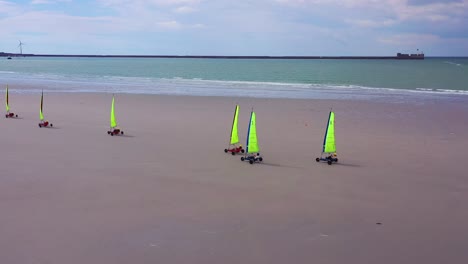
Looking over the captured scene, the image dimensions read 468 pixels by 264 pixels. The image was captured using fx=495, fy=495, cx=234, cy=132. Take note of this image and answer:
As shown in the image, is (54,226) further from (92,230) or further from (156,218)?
(156,218)

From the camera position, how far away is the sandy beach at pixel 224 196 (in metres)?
9.38

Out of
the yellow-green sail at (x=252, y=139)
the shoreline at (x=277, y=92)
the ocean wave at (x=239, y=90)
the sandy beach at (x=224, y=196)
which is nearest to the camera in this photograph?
the sandy beach at (x=224, y=196)

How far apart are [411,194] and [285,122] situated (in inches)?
519

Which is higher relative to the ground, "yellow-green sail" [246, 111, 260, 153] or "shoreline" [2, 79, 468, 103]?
"shoreline" [2, 79, 468, 103]

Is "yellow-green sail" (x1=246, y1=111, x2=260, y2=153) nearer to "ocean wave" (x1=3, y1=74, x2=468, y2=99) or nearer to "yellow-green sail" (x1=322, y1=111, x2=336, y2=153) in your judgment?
"yellow-green sail" (x1=322, y1=111, x2=336, y2=153)

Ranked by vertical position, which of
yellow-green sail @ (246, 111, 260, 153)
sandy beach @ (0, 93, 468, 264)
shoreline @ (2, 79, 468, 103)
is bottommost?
sandy beach @ (0, 93, 468, 264)

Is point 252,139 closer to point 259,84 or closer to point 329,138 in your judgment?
point 329,138

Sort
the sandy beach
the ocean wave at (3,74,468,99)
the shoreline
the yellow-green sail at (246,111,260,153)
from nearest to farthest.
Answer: the sandy beach < the yellow-green sail at (246,111,260,153) < the shoreline < the ocean wave at (3,74,468,99)

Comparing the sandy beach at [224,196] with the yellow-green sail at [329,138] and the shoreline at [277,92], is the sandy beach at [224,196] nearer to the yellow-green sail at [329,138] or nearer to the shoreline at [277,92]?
the yellow-green sail at [329,138]

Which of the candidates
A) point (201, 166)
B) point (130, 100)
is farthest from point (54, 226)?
point (130, 100)

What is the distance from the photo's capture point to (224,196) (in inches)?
496

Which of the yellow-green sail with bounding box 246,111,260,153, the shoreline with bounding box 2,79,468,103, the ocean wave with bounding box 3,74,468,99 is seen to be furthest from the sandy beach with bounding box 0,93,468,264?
the ocean wave with bounding box 3,74,468,99

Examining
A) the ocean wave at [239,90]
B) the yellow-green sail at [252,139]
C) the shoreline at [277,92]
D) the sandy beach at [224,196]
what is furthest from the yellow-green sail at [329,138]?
the ocean wave at [239,90]

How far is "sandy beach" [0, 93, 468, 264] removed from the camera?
938cm
